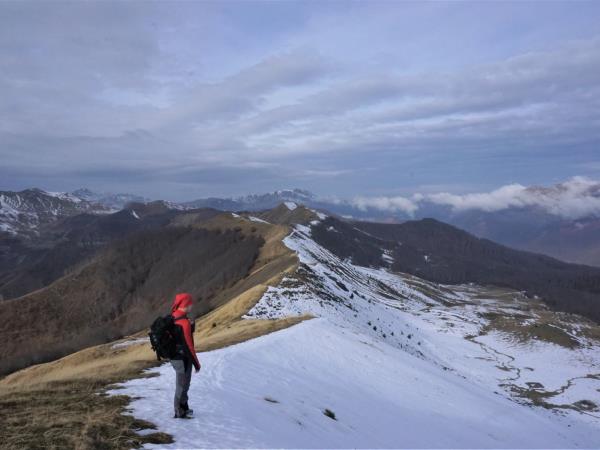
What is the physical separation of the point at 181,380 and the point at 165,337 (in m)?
1.28

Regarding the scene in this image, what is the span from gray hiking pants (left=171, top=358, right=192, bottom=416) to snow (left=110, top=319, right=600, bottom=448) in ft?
1.48

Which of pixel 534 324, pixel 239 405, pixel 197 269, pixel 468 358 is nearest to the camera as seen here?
pixel 239 405

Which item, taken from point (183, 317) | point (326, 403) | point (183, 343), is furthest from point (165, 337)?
point (326, 403)

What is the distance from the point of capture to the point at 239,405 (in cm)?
1366

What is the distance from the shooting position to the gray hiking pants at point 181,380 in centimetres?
1101

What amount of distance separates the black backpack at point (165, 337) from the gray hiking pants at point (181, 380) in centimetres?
32

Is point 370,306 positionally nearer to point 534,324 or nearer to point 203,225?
point 534,324

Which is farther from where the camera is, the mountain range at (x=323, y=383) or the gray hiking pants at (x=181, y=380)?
the mountain range at (x=323, y=383)

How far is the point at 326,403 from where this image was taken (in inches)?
688

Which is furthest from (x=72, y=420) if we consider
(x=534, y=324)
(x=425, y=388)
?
(x=534, y=324)

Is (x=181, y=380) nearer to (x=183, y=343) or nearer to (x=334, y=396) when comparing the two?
(x=183, y=343)

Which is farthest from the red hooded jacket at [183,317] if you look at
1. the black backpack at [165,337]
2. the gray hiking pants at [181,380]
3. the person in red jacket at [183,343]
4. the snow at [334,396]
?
the snow at [334,396]

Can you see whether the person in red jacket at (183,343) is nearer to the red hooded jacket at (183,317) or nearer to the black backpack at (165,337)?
the red hooded jacket at (183,317)

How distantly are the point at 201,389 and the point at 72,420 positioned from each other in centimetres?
485
